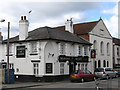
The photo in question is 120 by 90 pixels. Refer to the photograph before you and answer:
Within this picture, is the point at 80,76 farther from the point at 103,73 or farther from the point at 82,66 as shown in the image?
the point at 82,66

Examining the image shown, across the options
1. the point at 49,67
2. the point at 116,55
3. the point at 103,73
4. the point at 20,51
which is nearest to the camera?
the point at 49,67

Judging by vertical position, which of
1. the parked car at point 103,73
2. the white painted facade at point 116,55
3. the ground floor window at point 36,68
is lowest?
the parked car at point 103,73

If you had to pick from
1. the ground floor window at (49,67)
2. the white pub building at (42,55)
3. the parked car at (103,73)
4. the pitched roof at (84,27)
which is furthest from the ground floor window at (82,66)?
the pitched roof at (84,27)

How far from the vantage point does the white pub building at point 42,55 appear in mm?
26375

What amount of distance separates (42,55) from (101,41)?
655 inches

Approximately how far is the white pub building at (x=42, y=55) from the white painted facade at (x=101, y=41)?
6641 millimetres

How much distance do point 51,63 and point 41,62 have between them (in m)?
1.29

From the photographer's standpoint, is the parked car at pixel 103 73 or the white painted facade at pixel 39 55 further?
the parked car at pixel 103 73

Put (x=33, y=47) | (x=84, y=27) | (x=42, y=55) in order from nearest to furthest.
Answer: (x=42, y=55), (x=33, y=47), (x=84, y=27)

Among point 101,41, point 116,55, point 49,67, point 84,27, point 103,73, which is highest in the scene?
point 84,27

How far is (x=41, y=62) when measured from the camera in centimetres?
2639

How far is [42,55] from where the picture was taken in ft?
86.4

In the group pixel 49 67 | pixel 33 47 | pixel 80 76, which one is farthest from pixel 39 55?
pixel 80 76

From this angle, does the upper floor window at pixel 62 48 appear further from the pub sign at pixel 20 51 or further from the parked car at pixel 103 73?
the parked car at pixel 103 73
